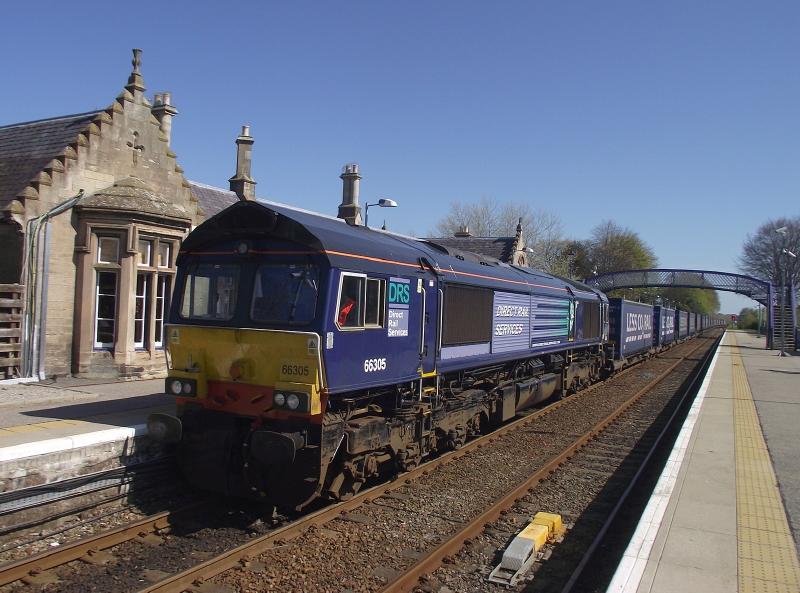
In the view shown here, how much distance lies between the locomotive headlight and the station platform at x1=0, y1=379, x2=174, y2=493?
2.53 m

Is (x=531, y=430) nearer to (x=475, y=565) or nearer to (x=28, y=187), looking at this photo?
(x=475, y=565)

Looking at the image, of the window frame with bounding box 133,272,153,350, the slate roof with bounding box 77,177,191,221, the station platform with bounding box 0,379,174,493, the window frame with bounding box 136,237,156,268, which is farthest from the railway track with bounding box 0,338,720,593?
the slate roof with bounding box 77,177,191,221

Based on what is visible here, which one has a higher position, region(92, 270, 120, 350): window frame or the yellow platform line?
region(92, 270, 120, 350): window frame

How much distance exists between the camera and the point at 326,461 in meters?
6.68

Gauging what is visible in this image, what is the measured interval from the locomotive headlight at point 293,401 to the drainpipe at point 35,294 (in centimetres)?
751

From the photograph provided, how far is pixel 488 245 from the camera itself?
33344 millimetres

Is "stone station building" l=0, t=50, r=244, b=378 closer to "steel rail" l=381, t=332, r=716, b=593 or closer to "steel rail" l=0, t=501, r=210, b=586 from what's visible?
"steel rail" l=0, t=501, r=210, b=586

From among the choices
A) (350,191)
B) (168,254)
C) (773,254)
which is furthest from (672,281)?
(168,254)

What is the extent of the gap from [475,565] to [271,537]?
6.86ft

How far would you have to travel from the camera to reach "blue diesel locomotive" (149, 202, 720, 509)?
666 cm

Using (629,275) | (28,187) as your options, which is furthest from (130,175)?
(629,275)

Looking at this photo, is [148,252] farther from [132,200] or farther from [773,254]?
[773,254]

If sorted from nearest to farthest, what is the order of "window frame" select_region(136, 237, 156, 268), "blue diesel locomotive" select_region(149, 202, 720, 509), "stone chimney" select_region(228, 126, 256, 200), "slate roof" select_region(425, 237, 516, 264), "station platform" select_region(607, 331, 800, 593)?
"station platform" select_region(607, 331, 800, 593), "blue diesel locomotive" select_region(149, 202, 720, 509), "window frame" select_region(136, 237, 156, 268), "stone chimney" select_region(228, 126, 256, 200), "slate roof" select_region(425, 237, 516, 264)

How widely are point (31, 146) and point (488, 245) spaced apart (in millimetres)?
23465
